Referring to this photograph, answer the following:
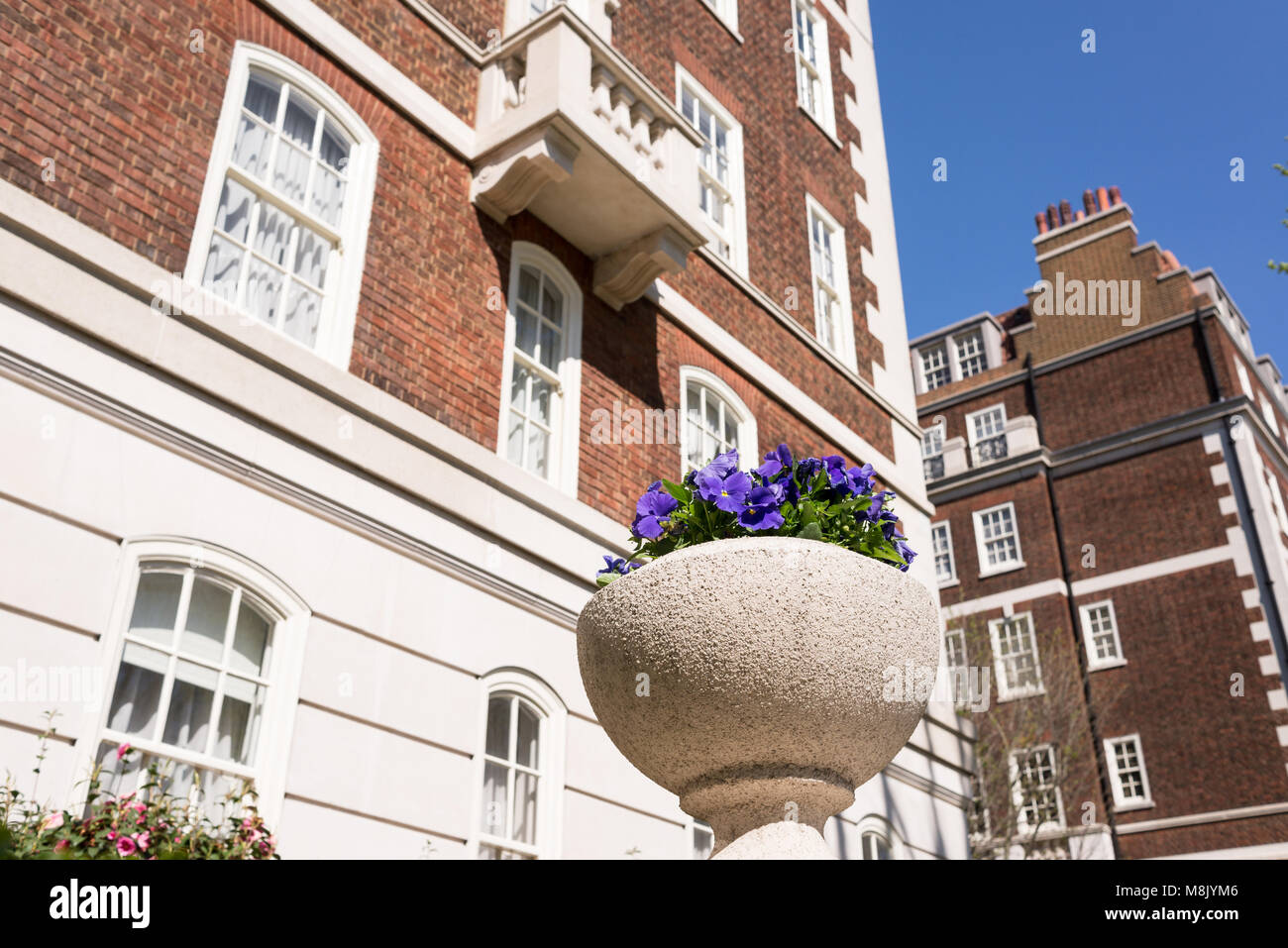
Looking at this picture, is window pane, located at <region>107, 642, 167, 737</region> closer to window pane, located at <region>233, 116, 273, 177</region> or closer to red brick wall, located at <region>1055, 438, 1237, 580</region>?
window pane, located at <region>233, 116, 273, 177</region>

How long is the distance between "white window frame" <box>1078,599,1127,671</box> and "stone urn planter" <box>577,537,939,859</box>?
26.5 metres

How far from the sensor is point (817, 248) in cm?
1662

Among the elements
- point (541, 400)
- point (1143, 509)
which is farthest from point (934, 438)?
point (541, 400)

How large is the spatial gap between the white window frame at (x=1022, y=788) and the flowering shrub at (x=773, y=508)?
2160 cm

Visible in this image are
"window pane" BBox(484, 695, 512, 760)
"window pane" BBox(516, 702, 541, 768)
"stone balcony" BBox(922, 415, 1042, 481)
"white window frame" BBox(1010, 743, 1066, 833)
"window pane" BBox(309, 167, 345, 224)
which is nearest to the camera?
"window pane" BBox(484, 695, 512, 760)

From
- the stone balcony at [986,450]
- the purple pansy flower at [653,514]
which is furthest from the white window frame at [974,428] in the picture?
the purple pansy flower at [653,514]

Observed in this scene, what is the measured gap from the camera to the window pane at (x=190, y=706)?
21.8 feet

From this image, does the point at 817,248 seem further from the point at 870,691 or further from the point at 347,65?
the point at 870,691

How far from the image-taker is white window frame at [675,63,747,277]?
14477 millimetres

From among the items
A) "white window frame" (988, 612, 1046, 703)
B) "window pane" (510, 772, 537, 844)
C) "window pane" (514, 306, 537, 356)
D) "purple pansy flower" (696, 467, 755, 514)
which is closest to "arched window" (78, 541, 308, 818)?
"window pane" (510, 772, 537, 844)

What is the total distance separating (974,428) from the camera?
35.2 m

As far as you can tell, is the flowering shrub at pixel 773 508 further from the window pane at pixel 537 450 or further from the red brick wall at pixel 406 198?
the window pane at pixel 537 450
